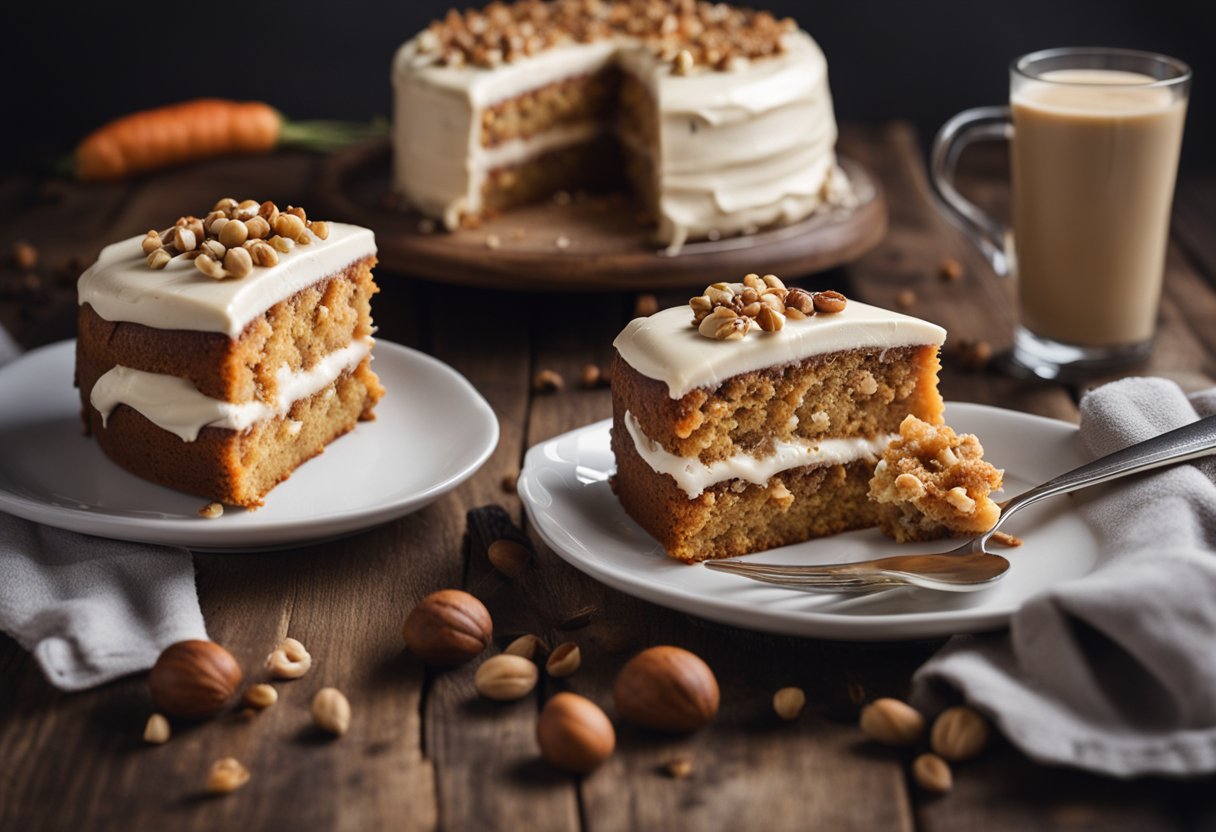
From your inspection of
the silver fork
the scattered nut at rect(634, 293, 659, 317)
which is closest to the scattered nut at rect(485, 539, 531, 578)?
the silver fork

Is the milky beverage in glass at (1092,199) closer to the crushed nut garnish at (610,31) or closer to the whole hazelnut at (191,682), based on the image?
the crushed nut garnish at (610,31)

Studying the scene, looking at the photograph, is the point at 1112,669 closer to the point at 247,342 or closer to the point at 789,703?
the point at 789,703

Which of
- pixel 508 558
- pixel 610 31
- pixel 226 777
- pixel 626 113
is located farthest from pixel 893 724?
pixel 610 31

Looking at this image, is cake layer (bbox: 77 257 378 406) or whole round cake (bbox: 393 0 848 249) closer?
cake layer (bbox: 77 257 378 406)

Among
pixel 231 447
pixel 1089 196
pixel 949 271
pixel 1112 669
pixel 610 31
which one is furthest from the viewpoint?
pixel 610 31

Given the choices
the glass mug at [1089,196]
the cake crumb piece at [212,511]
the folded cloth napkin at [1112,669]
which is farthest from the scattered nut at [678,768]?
the glass mug at [1089,196]

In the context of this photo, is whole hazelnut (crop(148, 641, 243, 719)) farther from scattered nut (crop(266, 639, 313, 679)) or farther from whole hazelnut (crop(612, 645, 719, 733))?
whole hazelnut (crop(612, 645, 719, 733))
